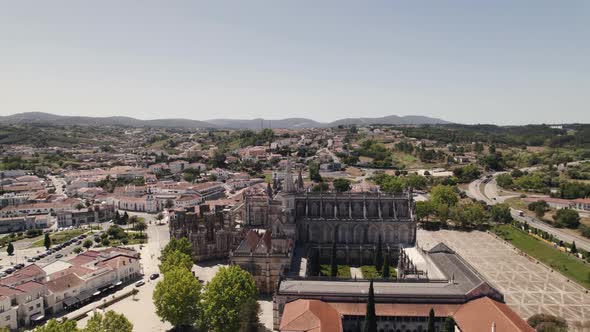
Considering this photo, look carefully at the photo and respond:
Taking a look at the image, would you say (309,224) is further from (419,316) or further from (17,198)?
(17,198)

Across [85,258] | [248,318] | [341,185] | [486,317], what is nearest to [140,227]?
[85,258]

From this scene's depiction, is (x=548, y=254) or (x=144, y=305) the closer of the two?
(x=144, y=305)

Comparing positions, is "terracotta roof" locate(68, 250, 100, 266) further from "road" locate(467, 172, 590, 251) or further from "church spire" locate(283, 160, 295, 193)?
"road" locate(467, 172, 590, 251)

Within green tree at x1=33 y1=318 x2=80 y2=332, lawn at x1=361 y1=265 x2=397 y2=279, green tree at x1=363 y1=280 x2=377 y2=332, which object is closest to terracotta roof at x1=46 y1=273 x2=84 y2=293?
green tree at x1=33 y1=318 x2=80 y2=332

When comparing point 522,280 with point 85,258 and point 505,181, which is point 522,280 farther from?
point 505,181

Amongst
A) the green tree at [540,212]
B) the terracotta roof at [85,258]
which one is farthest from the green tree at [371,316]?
the green tree at [540,212]

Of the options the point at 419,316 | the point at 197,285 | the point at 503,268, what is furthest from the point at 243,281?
the point at 503,268

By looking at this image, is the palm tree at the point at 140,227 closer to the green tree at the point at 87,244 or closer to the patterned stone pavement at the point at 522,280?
the green tree at the point at 87,244
